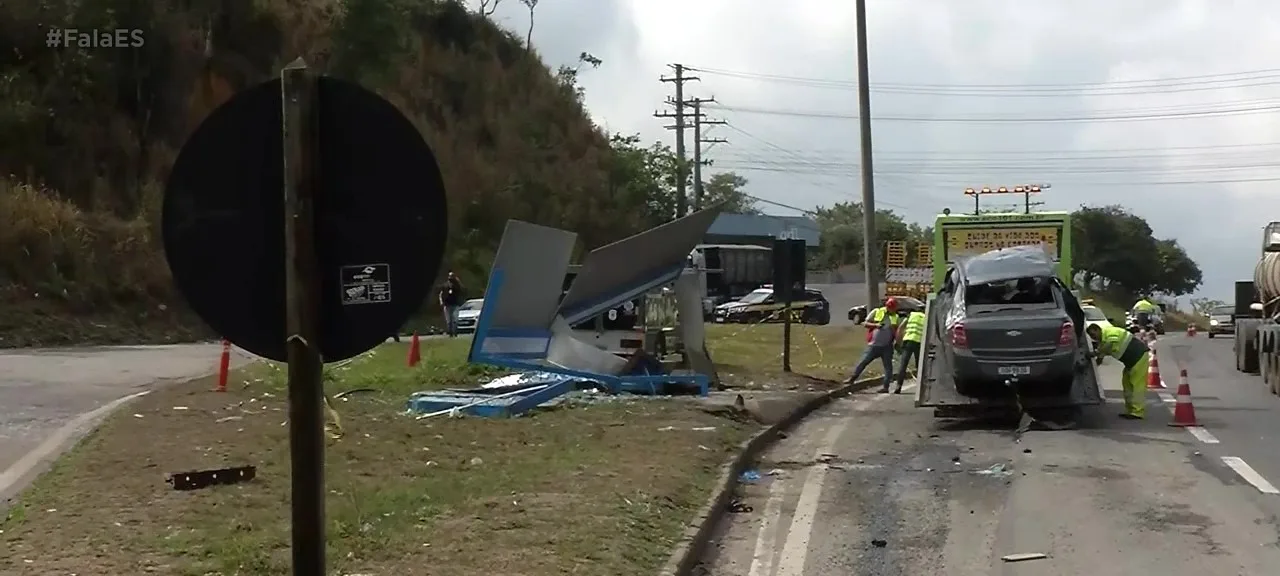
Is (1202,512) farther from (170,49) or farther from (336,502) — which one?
(170,49)

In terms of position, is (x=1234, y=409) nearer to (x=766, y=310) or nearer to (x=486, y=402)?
(x=486, y=402)

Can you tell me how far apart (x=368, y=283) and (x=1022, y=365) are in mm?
12076

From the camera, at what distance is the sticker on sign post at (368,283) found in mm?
4926

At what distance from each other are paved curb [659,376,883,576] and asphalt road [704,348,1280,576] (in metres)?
0.13

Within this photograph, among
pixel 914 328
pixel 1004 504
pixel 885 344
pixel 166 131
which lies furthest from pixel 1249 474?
pixel 166 131

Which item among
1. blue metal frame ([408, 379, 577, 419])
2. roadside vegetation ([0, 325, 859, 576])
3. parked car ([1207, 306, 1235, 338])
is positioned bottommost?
parked car ([1207, 306, 1235, 338])

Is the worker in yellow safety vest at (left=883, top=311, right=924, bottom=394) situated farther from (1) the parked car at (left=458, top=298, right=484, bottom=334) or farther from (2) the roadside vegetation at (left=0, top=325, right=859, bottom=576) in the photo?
(1) the parked car at (left=458, top=298, right=484, bottom=334)

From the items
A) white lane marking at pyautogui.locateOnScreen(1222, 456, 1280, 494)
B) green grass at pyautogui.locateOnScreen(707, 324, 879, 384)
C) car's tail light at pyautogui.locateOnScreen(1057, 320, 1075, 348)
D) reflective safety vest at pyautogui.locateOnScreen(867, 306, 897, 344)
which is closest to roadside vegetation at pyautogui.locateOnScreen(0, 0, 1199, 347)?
green grass at pyautogui.locateOnScreen(707, 324, 879, 384)

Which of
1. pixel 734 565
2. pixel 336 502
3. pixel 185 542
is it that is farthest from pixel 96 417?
pixel 734 565

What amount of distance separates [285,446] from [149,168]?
30.7 m

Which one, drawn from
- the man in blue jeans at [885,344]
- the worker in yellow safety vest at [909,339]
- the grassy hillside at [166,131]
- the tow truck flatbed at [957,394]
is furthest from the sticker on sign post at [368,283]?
the grassy hillside at [166,131]

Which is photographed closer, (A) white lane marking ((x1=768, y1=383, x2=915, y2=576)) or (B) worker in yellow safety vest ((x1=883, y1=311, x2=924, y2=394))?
(A) white lane marking ((x1=768, y1=383, x2=915, y2=576))

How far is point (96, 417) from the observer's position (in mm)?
14922

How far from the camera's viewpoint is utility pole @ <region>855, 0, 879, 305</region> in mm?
29844
